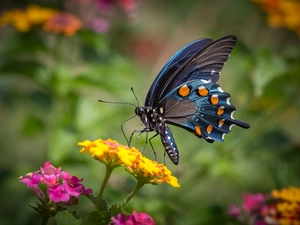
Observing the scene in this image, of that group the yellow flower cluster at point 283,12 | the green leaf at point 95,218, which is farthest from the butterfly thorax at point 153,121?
the yellow flower cluster at point 283,12

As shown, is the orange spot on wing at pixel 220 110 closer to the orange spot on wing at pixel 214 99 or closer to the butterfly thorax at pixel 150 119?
the orange spot on wing at pixel 214 99

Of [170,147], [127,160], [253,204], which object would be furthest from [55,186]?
[253,204]

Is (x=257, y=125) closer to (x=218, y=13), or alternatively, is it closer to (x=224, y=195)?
(x=224, y=195)

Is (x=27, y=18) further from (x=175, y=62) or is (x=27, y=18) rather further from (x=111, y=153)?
(x=111, y=153)

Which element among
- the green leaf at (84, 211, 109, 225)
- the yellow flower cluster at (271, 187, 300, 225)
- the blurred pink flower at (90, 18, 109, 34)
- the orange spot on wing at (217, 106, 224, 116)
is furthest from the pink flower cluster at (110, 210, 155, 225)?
the blurred pink flower at (90, 18, 109, 34)

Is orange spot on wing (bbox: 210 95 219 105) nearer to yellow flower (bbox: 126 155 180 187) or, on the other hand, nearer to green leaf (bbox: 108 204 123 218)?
yellow flower (bbox: 126 155 180 187)

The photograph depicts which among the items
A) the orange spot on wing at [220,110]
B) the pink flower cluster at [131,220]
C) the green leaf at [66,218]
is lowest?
the green leaf at [66,218]
